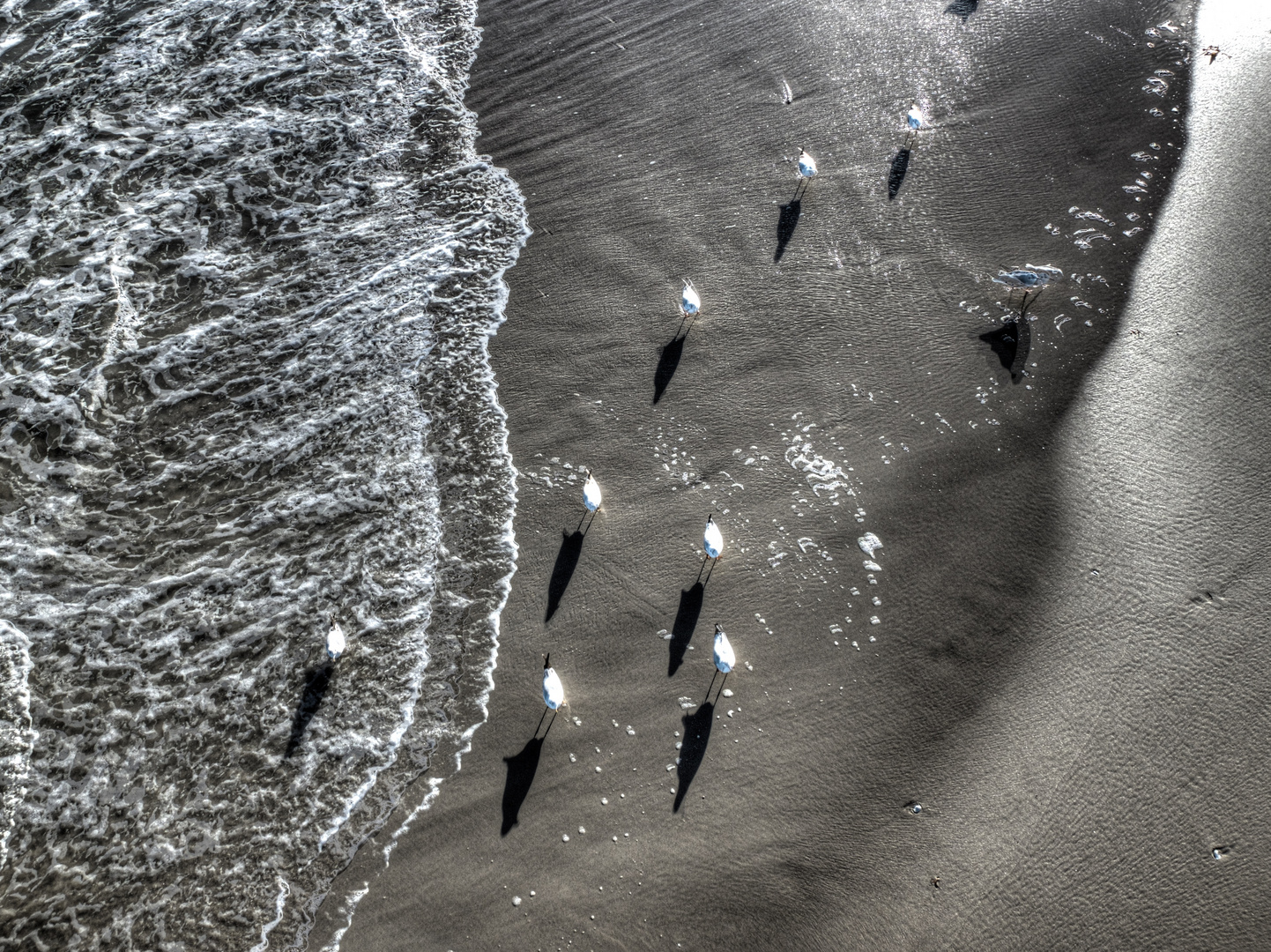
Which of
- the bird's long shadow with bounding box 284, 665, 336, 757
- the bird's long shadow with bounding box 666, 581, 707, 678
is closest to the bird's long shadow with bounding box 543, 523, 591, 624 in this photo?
the bird's long shadow with bounding box 666, 581, 707, 678

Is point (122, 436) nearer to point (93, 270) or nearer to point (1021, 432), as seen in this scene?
point (93, 270)

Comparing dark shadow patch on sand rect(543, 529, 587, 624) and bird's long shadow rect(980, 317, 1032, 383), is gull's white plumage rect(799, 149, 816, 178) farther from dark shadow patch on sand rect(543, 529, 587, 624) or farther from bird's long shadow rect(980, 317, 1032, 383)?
dark shadow patch on sand rect(543, 529, 587, 624)

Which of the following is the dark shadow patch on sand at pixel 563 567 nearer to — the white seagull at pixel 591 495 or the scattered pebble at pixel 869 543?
the white seagull at pixel 591 495

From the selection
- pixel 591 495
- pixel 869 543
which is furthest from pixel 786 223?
pixel 591 495

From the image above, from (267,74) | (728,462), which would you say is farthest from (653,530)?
(267,74)

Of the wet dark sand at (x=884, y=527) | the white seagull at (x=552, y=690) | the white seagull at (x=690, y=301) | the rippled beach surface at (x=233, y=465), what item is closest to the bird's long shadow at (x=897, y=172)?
the wet dark sand at (x=884, y=527)
